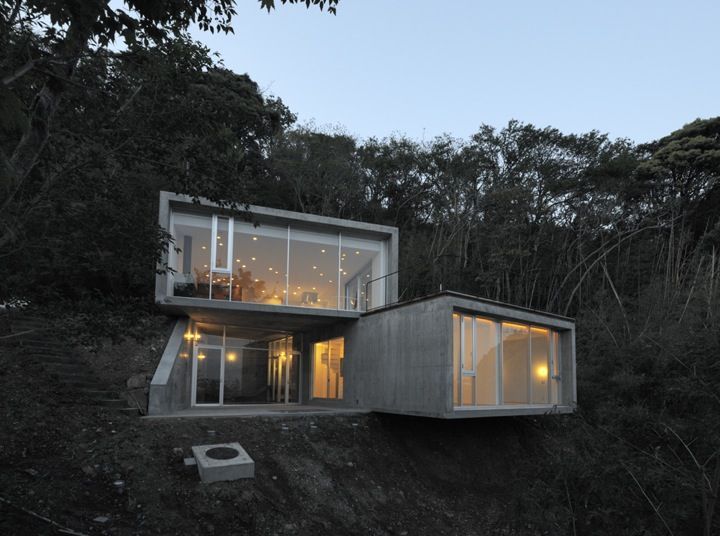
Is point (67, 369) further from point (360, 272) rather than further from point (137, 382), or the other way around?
point (360, 272)

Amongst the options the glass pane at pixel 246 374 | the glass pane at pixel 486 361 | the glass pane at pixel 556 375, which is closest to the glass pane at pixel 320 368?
the glass pane at pixel 246 374

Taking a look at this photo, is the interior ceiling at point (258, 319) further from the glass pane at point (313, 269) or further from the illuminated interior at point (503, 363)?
the illuminated interior at point (503, 363)

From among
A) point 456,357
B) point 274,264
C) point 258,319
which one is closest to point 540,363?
point 456,357

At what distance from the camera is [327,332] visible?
1388cm

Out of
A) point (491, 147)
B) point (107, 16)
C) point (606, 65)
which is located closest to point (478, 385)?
point (107, 16)

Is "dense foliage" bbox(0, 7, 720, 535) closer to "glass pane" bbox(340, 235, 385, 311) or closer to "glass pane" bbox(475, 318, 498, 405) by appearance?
"glass pane" bbox(475, 318, 498, 405)

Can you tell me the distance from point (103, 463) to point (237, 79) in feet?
63.2

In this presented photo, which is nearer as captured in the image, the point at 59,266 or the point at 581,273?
the point at 59,266

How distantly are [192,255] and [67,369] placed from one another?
11.3ft

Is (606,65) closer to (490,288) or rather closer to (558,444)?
Result: (490,288)

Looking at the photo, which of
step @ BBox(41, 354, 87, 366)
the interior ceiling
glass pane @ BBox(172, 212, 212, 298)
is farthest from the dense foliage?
the interior ceiling

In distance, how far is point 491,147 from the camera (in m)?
24.8

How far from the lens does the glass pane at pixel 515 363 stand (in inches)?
407

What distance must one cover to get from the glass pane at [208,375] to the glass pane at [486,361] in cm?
722
